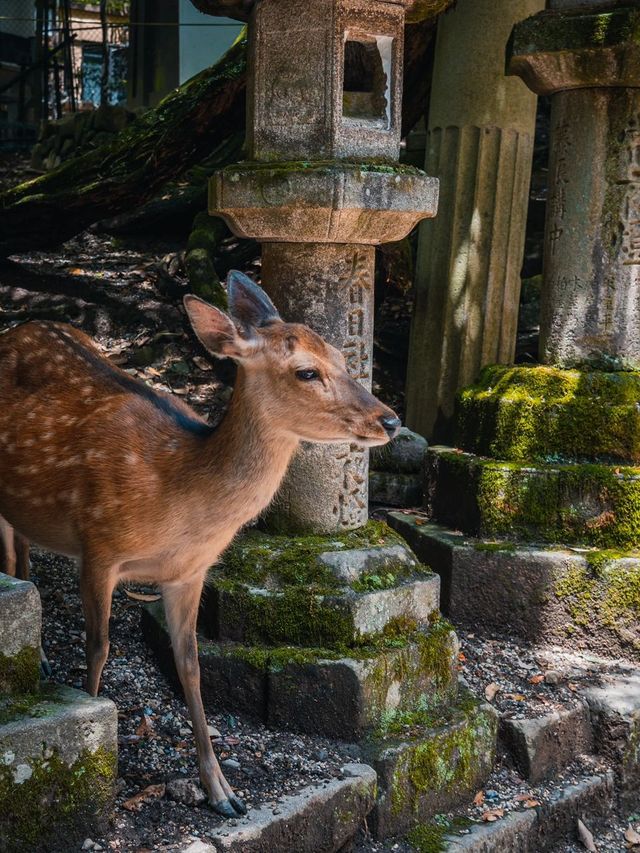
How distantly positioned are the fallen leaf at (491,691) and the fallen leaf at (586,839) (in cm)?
59

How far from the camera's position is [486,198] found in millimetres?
6938

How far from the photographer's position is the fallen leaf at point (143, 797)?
335 centimetres

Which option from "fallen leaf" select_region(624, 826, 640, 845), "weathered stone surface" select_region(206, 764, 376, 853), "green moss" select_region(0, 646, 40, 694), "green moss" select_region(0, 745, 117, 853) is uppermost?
"green moss" select_region(0, 646, 40, 694)

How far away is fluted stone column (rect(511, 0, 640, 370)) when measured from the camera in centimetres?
523

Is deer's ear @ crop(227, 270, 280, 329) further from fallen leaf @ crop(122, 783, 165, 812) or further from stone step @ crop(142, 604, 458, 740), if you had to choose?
fallen leaf @ crop(122, 783, 165, 812)

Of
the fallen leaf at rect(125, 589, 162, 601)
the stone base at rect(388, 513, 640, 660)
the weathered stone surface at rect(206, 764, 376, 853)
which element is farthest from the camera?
the stone base at rect(388, 513, 640, 660)

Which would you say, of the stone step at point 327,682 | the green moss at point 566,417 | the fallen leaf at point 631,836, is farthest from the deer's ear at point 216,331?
the fallen leaf at point 631,836

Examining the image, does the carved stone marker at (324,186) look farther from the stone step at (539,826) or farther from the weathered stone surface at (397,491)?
the weathered stone surface at (397,491)

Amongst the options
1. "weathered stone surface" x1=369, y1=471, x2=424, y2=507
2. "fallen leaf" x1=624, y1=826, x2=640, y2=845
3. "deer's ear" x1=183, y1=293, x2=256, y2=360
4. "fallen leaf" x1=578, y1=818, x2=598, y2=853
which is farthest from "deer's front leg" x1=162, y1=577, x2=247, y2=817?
"weathered stone surface" x1=369, y1=471, x2=424, y2=507

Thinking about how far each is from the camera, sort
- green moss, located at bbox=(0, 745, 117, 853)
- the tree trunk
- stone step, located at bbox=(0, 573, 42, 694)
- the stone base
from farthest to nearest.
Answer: the tree trunk, the stone base, stone step, located at bbox=(0, 573, 42, 694), green moss, located at bbox=(0, 745, 117, 853)

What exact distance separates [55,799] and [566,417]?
10.3 feet

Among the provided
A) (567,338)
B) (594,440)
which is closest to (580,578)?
(594,440)

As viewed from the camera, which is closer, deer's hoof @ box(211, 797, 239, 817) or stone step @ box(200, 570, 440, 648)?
deer's hoof @ box(211, 797, 239, 817)

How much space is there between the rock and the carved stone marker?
4.00ft
